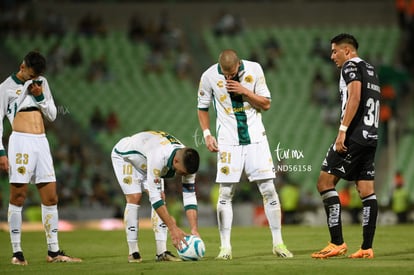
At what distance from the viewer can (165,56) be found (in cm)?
3119

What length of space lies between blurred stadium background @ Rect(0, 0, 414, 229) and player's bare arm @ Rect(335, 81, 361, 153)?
9.63m

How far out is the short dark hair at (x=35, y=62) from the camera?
37.6 feet

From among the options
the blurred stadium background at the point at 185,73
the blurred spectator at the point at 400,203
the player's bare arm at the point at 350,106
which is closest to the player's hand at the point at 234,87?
the player's bare arm at the point at 350,106

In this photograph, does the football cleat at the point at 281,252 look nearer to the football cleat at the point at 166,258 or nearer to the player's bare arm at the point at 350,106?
the football cleat at the point at 166,258

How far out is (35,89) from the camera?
454 inches

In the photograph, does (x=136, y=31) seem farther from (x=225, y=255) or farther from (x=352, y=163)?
(x=352, y=163)

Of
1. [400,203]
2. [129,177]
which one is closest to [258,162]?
[129,177]

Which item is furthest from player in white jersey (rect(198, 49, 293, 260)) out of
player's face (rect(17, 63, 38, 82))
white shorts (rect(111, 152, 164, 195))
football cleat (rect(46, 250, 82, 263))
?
player's face (rect(17, 63, 38, 82))

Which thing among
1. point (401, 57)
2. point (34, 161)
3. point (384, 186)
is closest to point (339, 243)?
point (34, 161)

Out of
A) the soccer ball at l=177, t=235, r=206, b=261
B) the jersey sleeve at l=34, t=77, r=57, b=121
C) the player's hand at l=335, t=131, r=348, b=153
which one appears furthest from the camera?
the jersey sleeve at l=34, t=77, r=57, b=121

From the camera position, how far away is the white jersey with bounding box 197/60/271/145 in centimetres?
1179

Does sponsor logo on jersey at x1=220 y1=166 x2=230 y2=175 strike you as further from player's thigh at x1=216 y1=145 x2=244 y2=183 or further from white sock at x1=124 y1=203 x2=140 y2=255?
white sock at x1=124 y1=203 x2=140 y2=255

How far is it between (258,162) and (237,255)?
4.31ft

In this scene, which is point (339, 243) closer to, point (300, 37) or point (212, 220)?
point (212, 220)
